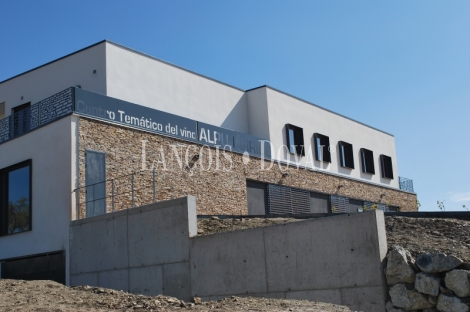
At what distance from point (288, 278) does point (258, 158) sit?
13376 mm

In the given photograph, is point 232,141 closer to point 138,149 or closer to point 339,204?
point 138,149

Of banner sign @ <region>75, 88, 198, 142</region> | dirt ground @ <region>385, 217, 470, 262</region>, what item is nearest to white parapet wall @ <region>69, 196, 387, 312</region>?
dirt ground @ <region>385, 217, 470, 262</region>

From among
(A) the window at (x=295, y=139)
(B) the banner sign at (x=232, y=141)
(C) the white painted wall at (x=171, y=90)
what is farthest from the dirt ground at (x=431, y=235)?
(A) the window at (x=295, y=139)

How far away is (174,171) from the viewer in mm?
21016

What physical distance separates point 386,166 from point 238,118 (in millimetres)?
13898

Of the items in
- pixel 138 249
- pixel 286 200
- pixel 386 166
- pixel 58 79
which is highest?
pixel 58 79

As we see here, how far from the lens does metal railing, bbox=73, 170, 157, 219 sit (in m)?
17.6

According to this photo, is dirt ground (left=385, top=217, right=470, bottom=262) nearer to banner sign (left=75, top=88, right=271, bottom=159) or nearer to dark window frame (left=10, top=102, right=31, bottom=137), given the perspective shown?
banner sign (left=75, top=88, right=271, bottom=159)

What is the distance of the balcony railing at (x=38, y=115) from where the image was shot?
1842 centimetres

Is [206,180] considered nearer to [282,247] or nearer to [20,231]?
[20,231]

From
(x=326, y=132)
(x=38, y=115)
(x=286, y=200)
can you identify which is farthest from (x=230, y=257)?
(x=326, y=132)

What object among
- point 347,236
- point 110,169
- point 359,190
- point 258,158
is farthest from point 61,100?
point 359,190

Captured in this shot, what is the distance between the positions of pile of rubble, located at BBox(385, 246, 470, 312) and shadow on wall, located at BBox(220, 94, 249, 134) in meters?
16.2

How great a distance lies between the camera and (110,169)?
61.4 ft
